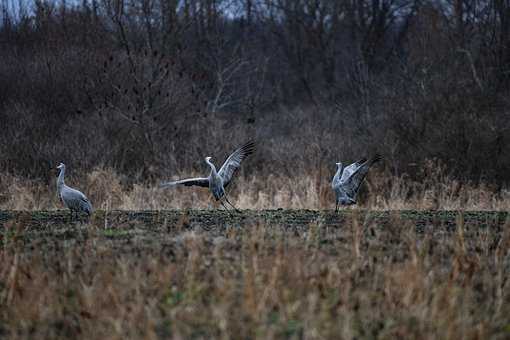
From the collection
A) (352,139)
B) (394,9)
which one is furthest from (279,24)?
(352,139)

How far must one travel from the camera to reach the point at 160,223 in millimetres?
8383

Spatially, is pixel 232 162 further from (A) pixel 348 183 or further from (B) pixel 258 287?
(B) pixel 258 287

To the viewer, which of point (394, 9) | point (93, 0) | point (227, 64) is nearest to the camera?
point (93, 0)

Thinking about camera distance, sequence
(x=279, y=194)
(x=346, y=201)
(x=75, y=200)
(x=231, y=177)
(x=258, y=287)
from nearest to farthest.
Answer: (x=258, y=287) < (x=75, y=200) < (x=346, y=201) < (x=231, y=177) < (x=279, y=194)

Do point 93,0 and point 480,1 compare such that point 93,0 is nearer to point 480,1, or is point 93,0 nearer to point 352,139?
point 352,139

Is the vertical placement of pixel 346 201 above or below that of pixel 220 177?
below

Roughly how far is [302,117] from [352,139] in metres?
9.32

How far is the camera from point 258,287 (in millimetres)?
5301

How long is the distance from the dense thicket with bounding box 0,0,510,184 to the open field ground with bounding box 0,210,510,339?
854 cm

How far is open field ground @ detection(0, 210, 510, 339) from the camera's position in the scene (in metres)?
4.75

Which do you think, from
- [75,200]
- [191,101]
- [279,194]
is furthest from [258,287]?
[191,101]

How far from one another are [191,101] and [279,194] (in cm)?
768

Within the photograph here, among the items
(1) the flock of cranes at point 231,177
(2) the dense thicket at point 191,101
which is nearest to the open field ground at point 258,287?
(1) the flock of cranes at point 231,177

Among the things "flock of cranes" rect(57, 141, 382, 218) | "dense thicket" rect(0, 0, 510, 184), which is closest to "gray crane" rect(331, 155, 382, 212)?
"flock of cranes" rect(57, 141, 382, 218)
